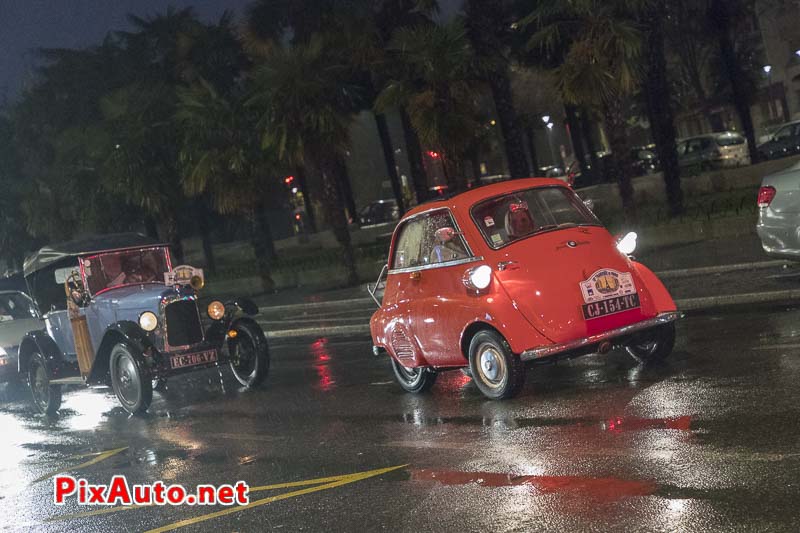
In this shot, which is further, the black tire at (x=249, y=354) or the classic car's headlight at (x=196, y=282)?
the classic car's headlight at (x=196, y=282)

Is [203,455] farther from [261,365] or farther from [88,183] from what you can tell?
[88,183]

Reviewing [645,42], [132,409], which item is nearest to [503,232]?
[132,409]

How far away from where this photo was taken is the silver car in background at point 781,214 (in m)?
12.8

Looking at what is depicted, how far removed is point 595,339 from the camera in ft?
29.9

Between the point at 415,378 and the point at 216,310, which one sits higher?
the point at 216,310

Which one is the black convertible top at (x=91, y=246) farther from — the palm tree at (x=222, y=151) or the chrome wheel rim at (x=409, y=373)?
the palm tree at (x=222, y=151)

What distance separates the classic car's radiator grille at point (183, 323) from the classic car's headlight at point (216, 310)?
168 millimetres

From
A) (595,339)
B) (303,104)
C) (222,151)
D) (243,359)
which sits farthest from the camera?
(222,151)

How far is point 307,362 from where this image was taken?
15492 millimetres

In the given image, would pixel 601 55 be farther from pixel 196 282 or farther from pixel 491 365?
pixel 491 365

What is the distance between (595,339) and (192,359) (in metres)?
5.97

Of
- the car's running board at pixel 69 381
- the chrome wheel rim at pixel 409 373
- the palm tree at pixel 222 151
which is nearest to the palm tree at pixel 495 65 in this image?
the palm tree at pixel 222 151

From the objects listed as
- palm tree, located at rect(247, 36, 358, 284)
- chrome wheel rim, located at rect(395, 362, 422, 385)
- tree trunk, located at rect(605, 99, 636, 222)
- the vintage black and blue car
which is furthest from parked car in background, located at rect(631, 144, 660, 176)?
chrome wheel rim, located at rect(395, 362, 422, 385)

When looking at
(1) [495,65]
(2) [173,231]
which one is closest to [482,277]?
(1) [495,65]
